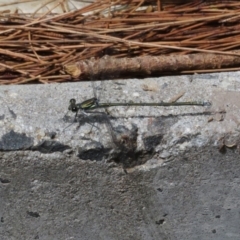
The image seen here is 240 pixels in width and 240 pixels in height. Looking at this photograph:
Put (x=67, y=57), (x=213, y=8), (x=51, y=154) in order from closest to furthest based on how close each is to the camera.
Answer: (x=51, y=154), (x=67, y=57), (x=213, y=8)

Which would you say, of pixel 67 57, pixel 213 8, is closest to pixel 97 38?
pixel 67 57

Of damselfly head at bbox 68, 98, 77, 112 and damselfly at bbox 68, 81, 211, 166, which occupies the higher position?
damselfly head at bbox 68, 98, 77, 112

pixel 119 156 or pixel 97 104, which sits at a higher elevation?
pixel 97 104

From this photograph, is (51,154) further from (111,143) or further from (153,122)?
(153,122)

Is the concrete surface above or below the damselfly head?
below

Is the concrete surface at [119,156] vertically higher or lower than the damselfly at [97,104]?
lower

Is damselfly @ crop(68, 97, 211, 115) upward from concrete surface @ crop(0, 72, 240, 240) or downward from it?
upward

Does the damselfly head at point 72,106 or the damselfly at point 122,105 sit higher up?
the damselfly head at point 72,106

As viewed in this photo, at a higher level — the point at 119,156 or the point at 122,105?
the point at 122,105
